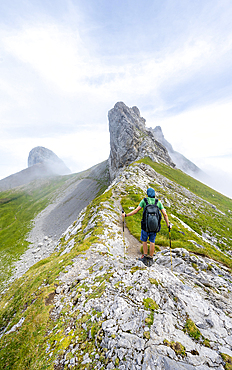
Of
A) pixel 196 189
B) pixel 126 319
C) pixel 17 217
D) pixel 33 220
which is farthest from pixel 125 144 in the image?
pixel 17 217

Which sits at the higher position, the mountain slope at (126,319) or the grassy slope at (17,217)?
the mountain slope at (126,319)

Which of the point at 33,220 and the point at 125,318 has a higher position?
the point at 125,318

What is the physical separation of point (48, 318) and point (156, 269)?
21.8ft

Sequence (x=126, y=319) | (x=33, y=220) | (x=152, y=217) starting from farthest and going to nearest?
(x=33, y=220) < (x=152, y=217) < (x=126, y=319)

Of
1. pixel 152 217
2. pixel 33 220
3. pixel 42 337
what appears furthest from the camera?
pixel 33 220

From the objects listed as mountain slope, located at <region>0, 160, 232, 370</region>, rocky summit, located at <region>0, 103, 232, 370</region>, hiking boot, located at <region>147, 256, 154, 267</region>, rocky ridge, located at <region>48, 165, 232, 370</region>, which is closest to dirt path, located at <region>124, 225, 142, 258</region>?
rocky summit, located at <region>0, 103, 232, 370</region>

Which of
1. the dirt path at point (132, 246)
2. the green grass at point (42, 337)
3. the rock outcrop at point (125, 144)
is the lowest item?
the dirt path at point (132, 246)

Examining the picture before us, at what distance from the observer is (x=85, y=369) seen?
4809mm

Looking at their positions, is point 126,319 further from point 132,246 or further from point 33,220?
point 33,220

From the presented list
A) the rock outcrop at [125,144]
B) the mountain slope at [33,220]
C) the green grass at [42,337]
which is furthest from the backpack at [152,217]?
the rock outcrop at [125,144]

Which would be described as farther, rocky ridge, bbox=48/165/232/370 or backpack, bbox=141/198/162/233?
backpack, bbox=141/198/162/233

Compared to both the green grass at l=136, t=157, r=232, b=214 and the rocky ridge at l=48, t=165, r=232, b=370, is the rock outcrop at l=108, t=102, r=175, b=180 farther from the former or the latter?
the rocky ridge at l=48, t=165, r=232, b=370

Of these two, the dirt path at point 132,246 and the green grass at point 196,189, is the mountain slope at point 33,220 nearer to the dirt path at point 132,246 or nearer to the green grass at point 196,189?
the dirt path at point 132,246

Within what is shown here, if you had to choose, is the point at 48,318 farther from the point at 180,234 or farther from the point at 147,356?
the point at 180,234
